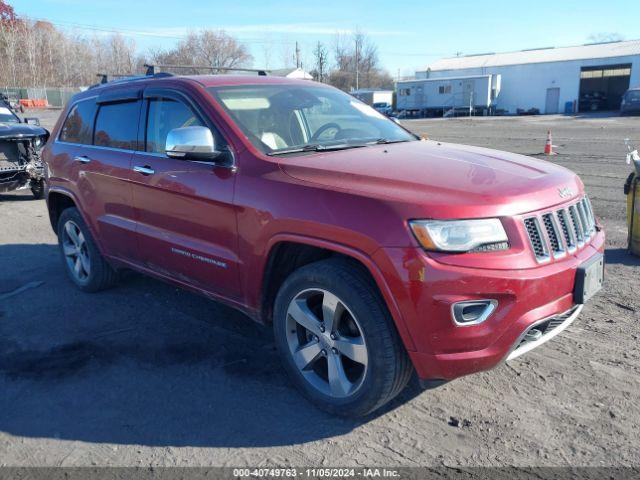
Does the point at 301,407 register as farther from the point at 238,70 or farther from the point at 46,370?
the point at 238,70

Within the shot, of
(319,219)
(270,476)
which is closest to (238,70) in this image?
(319,219)

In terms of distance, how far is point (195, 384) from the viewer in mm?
3734

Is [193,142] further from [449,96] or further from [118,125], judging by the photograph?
[449,96]

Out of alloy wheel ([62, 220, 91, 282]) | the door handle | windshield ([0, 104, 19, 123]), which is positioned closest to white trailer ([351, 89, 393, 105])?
windshield ([0, 104, 19, 123])

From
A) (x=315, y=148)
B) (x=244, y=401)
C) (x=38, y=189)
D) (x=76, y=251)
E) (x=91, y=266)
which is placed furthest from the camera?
(x=38, y=189)

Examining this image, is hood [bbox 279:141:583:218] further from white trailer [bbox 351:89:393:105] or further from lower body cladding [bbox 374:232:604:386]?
white trailer [bbox 351:89:393:105]

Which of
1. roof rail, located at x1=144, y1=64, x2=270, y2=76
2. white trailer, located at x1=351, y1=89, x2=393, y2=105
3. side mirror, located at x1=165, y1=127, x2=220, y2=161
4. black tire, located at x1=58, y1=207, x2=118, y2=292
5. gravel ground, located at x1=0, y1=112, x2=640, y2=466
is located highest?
white trailer, located at x1=351, y1=89, x2=393, y2=105

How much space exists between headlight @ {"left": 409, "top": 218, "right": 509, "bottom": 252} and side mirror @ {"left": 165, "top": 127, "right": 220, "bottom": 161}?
1498 mm

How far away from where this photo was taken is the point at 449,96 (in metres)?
49.1

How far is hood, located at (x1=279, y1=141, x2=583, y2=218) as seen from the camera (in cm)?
285

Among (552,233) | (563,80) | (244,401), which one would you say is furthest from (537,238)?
(563,80)

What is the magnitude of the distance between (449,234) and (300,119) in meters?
1.84

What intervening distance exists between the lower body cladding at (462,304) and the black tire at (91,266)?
3425mm

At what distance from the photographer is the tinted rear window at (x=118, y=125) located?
181 inches
